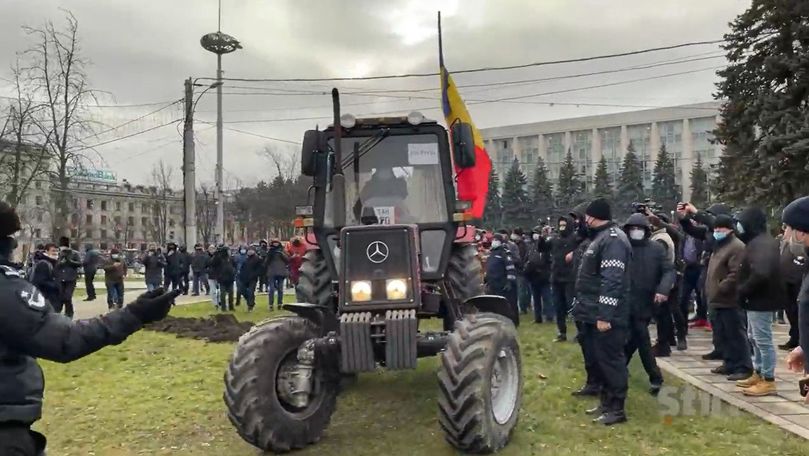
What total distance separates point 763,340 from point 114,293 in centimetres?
1548

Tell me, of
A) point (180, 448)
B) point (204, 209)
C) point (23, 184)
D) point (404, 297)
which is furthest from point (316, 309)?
point (204, 209)

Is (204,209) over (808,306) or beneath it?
over

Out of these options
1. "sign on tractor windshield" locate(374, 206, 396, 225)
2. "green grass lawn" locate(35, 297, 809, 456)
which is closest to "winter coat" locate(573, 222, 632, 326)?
"green grass lawn" locate(35, 297, 809, 456)

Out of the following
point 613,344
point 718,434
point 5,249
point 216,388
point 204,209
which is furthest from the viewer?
point 204,209

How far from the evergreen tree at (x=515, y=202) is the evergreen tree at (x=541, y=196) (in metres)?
0.88

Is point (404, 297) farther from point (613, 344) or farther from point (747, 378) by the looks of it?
point (747, 378)

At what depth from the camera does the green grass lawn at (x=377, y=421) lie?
579cm

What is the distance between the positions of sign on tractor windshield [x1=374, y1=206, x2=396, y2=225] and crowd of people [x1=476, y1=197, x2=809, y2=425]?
193 centimetres

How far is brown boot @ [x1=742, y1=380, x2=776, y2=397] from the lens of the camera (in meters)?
7.18

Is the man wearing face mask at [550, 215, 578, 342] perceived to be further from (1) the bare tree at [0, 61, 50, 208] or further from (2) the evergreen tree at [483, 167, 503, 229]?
(2) the evergreen tree at [483, 167, 503, 229]

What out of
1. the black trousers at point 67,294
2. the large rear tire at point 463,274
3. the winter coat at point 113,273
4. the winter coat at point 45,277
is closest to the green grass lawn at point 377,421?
the large rear tire at point 463,274

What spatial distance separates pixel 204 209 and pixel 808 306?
201ft

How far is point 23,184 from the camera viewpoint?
24703 millimetres

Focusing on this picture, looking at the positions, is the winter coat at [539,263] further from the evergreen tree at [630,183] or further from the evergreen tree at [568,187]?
the evergreen tree at [568,187]
